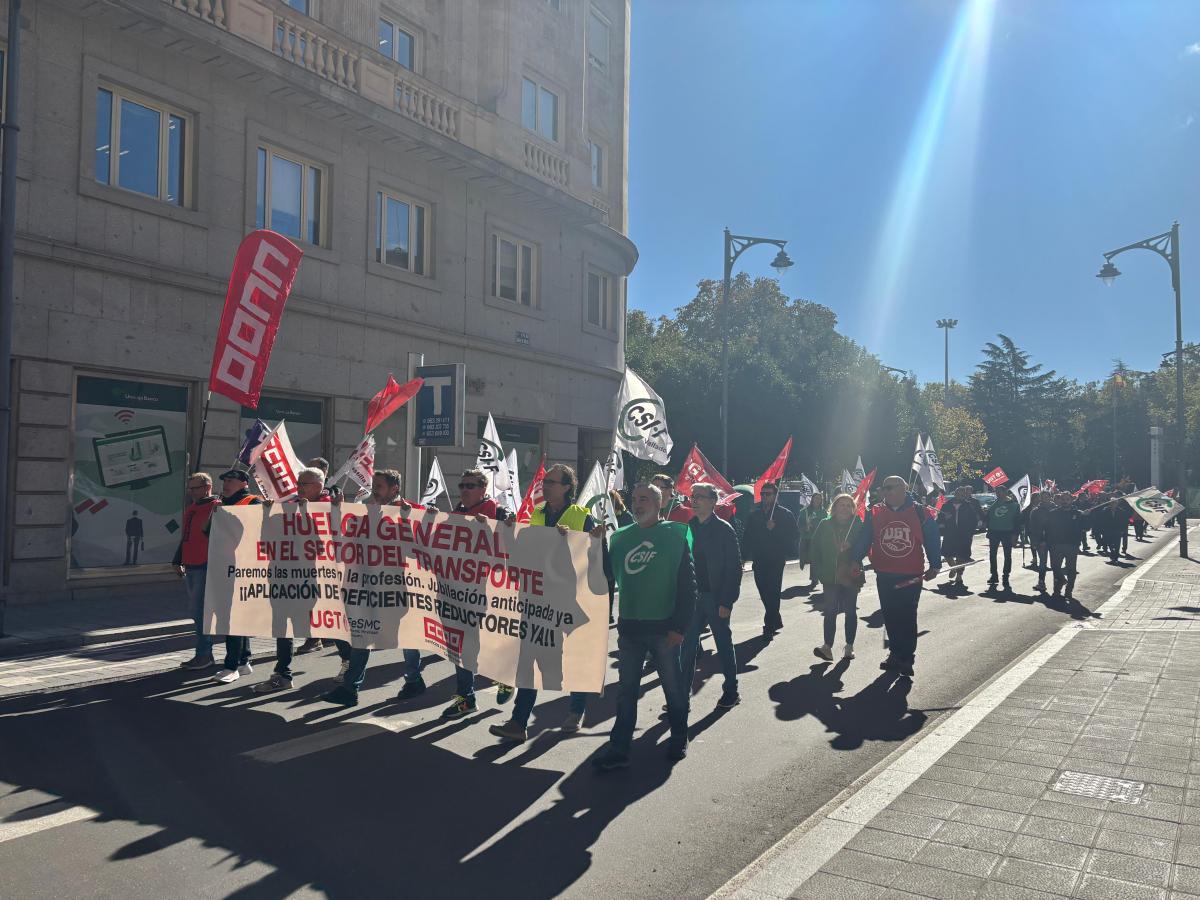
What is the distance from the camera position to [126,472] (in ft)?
45.2

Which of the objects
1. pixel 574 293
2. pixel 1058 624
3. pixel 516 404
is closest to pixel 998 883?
pixel 1058 624

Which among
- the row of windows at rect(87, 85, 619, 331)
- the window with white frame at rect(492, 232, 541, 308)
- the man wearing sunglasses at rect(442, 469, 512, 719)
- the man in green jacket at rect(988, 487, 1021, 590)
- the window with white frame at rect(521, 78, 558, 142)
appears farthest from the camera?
the window with white frame at rect(521, 78, 558, 142)

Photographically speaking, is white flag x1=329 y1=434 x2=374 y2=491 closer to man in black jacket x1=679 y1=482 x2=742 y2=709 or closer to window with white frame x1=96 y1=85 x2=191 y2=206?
man in black jacket x1=679 y1=482 x2=742 y2=709

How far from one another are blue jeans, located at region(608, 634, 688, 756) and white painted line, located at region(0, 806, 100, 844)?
2882 mm

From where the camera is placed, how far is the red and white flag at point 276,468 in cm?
966

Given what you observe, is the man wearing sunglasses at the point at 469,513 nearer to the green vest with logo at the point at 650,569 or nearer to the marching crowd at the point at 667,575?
the marching crowd at the point at 667,575

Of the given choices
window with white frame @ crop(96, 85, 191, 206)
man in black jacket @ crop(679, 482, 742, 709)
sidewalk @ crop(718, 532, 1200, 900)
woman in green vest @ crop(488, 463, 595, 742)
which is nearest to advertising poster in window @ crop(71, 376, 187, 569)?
window with white frame @ crop(96, 85, 191, 206)

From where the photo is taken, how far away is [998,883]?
4.12 metres

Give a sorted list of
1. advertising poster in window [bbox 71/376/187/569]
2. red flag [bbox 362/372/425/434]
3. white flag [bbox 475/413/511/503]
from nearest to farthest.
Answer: red flag [bbox 362/372/425/434], white flag [bbox 475/413/511/503], advertising poster in window [bbox 71/376/187/569]

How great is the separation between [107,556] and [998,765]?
12.0m

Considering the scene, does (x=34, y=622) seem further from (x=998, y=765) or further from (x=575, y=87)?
(x=575, y=87)

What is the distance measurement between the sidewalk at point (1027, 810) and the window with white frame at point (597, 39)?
21.4 m

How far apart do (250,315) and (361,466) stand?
7.19 feet

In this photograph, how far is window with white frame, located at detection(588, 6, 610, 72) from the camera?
25.4 meters
